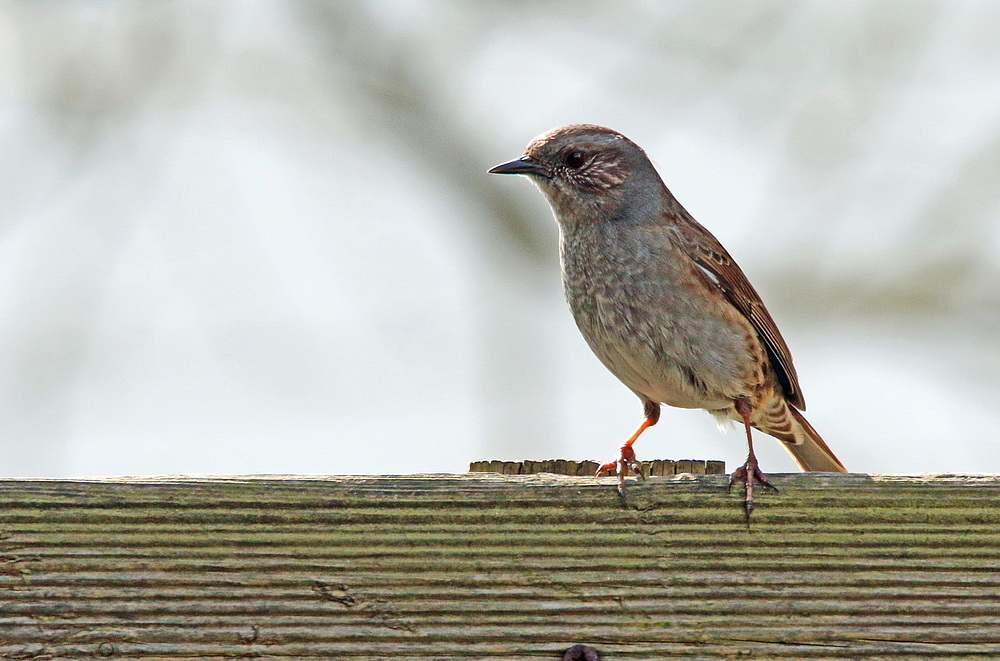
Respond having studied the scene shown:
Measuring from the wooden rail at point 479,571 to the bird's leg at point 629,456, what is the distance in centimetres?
22

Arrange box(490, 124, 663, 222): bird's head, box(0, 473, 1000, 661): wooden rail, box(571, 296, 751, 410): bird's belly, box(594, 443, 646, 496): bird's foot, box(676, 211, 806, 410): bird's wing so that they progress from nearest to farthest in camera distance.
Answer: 1. box(0, 473, 1000, 661): wooden rail
2. box(594, 443, 646, 496): bird's foot
3. box(571, 296, 751, 410): bird's belly
4. box(676, 211, 806, 410): bird's wing
5. box(490, 124, 663, 222): bird's head

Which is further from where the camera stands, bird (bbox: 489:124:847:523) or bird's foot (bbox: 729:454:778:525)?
bird (bbox: 489:124:847:523)

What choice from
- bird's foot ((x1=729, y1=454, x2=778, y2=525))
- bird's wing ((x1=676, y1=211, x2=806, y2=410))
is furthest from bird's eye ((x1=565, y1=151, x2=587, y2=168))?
bird's foot ((x1=729, y1=454, x2=778, y2=525))

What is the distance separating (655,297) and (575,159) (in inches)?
34.2

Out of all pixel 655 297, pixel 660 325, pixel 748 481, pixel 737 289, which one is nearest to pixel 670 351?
pixel 660 325

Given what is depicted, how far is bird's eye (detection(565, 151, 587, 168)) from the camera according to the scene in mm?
4797

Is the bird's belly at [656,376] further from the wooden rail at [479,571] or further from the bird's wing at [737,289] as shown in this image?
the wooden rail at [479,571]

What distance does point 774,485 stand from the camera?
2438 millimetres

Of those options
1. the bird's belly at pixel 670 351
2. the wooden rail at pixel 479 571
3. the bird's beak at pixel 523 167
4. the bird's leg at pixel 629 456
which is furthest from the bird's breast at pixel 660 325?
the wooden rail at pixel 479 571

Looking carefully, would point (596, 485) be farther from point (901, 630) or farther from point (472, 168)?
point (472, 168)

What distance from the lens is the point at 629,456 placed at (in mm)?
3785

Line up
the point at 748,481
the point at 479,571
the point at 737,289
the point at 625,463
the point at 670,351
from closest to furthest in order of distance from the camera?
the point at 479,571
the point at 748,481
the point at 625,463
the point at 670,351
the point at 737,289

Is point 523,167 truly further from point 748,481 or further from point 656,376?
point 748,481

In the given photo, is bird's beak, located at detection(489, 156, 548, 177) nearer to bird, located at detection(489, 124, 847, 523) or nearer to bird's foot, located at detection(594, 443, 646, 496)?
bird, located at detection(489, 124, 847, 523)
